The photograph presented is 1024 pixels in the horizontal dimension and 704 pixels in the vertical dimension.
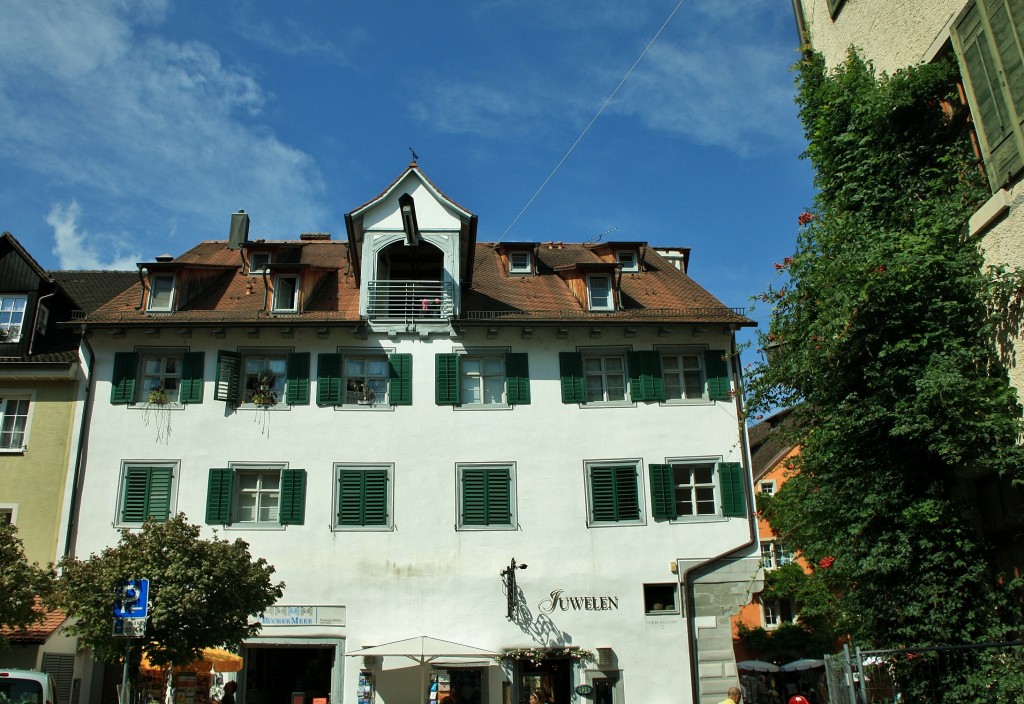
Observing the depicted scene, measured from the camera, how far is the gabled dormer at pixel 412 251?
22.9 meters

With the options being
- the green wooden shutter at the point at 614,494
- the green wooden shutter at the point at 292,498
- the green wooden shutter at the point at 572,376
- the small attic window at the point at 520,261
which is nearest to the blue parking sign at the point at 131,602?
the green wooden shutter at the point at 292,498

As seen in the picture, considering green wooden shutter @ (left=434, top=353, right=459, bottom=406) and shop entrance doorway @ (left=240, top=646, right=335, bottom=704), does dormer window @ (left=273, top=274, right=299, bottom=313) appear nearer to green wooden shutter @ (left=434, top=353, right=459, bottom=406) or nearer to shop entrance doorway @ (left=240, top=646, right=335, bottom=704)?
green wooden shutter @ (left=434, top=353, right=459, bottom=406)

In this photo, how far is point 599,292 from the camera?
2417 cm

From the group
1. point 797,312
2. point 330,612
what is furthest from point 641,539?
point 797,312

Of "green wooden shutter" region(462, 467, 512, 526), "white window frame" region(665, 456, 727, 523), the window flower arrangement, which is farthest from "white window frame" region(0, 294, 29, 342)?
"white window frame" region(665, 456, 727, 523)

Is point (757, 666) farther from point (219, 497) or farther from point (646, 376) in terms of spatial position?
point (219, 497)

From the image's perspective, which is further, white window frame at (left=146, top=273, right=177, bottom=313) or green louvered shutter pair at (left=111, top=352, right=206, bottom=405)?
white window frame at (left=146, top=273, right=177, bottom=313)

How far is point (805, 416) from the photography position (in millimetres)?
14203

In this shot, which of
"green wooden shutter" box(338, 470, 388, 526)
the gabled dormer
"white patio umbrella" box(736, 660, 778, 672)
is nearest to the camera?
"green wooden shutter" box(338, 470, 388, 526)

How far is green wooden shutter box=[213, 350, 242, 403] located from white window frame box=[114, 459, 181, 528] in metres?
1.90

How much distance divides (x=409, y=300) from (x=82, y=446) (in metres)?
8.60

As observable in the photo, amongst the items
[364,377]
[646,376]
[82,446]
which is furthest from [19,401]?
[646,376]

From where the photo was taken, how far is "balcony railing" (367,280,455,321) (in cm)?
2278

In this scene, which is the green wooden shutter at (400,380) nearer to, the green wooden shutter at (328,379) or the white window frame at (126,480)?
the green wooden shutter at (328,379)
